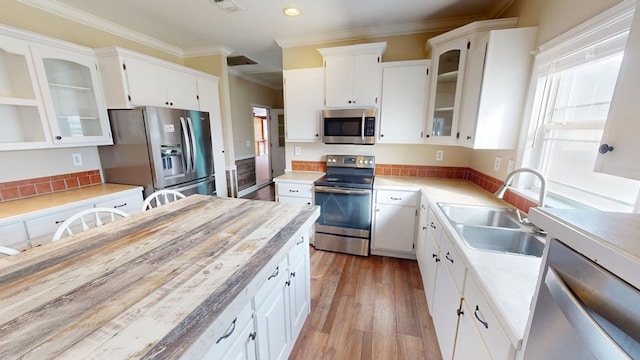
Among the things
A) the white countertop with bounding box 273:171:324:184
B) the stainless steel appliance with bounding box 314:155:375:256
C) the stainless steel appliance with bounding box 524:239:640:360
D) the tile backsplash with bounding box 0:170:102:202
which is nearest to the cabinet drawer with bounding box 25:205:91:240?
the tile backsplash with bounding box 0:170:102:202

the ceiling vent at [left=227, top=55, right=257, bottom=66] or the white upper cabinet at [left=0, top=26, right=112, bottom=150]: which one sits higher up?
the ceiling vent at [left=227, top=55, right=257, bottom=66]

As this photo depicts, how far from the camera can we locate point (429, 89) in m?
2.41

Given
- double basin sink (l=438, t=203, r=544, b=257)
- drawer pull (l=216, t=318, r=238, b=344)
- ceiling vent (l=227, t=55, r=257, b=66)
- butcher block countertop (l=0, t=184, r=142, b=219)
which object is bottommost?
drawer pull (l=216, t=318, r=238, b=344)

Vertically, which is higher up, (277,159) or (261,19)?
(261,19)

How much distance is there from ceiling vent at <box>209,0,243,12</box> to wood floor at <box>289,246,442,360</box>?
263 cm

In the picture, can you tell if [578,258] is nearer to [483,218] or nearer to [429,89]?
[483,218]

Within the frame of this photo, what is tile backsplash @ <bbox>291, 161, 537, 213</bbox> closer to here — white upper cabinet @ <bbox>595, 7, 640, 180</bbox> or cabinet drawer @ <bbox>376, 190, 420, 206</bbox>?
cabinet drawer @ <bbox>376, 190, 420, 206</bbox>

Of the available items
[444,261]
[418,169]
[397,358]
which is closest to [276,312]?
[397,358]

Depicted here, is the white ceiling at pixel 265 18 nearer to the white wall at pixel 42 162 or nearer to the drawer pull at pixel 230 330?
the white wall at pixel 42 162

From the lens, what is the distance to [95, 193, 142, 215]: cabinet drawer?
2.11 meters

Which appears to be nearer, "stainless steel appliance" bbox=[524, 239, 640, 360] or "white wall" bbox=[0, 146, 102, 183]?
"stainless steel appliance" bbox=[524, 239, 640, 360]

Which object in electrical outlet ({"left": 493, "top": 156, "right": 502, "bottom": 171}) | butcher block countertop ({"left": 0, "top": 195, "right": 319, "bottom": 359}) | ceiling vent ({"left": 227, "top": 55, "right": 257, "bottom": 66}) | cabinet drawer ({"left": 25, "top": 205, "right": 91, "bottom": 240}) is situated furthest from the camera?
ceiling vent ({"left": 227, "top": 55, "right": 257, "bottom": 66})

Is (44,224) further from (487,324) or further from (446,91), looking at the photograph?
(446,91)

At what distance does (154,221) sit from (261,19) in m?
2.21
